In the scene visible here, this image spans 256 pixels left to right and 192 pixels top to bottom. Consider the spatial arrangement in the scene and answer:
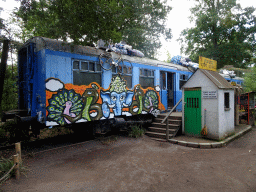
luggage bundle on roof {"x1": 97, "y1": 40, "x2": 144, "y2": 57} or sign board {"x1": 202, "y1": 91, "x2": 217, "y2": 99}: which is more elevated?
luggage bundle on roof {"x1": 97, "y1": 40, "x2": 144, "y2": 57}

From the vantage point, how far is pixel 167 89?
9.89 m

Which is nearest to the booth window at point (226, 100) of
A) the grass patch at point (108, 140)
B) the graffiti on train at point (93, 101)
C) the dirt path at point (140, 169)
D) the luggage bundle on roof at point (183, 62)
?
the dirt path at point (140, 169)

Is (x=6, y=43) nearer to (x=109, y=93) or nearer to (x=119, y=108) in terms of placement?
(x=109, y=93)

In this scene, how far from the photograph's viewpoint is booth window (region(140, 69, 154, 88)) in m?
8.36

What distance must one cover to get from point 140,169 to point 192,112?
392cm

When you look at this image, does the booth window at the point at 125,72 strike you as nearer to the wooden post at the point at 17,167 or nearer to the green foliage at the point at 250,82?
the wooden post at the point at 17,167

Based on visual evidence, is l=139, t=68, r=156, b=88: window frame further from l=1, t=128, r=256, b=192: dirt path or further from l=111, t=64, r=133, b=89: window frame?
l=1, t=128, r=256, b=192: dirt path

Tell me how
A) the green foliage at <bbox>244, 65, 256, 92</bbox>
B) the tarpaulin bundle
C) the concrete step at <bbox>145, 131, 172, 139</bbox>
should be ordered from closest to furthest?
the concrete step at <bbox>145, 131, 172, 139</bbox>, the tarpaulin bundle, the green foliage at <bbox>244, 65, 256, 92</bbox>

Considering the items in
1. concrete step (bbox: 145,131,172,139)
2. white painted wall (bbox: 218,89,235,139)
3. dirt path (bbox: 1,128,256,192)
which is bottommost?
dirt path (bbox: 1,128,256,192)

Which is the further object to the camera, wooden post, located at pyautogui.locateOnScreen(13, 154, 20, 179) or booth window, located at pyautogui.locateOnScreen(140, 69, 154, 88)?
booth window, located at pyautogui.locateOnScreen(140, 69, 154, 88)

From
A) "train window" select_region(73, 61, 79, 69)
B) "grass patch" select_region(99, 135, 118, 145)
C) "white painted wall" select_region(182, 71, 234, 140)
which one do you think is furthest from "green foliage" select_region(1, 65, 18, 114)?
"white painted wall" select_region(182, 71, 234, 140)

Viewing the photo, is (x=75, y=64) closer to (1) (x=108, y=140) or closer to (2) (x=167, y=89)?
(1) (x=108, y=140)

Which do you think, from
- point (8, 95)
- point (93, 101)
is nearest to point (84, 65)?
point (93, 101)

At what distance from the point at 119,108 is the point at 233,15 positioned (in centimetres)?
2218
